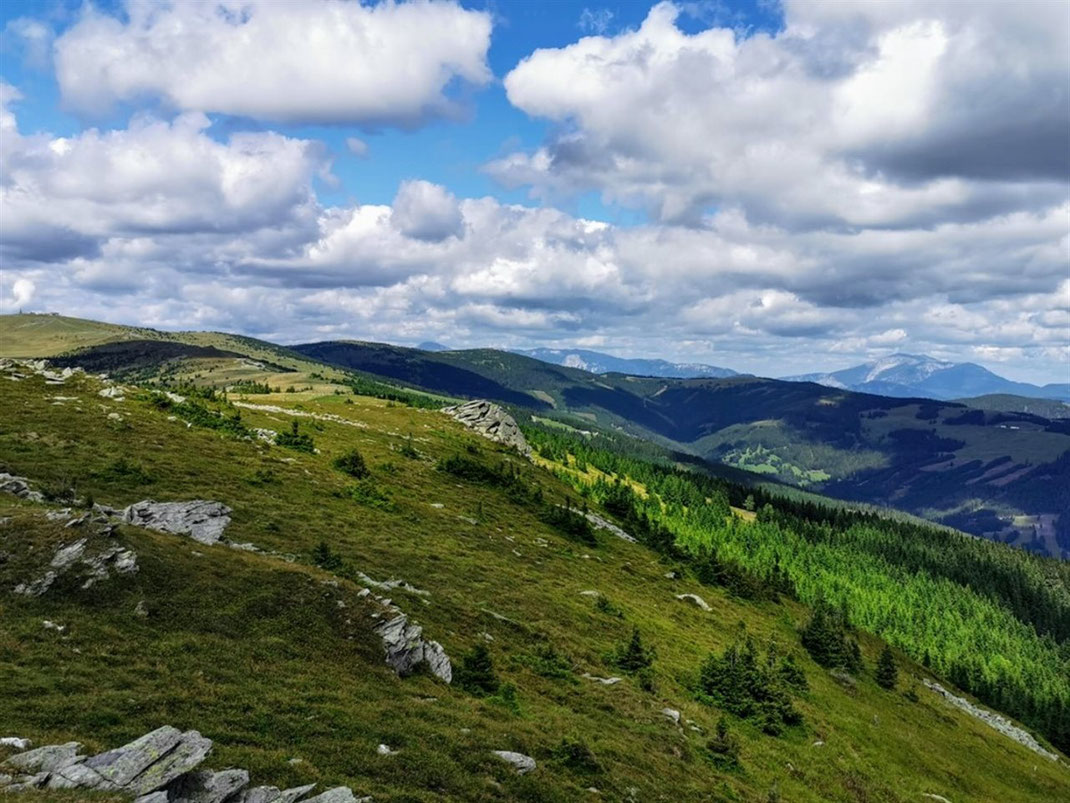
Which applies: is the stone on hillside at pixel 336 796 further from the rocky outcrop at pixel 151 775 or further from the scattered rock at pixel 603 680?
the scattered rock at pixel 603 680

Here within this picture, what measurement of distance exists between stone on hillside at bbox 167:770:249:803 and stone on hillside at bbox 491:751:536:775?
11204 mm

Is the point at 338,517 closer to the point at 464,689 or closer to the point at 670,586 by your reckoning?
the point at 464,689

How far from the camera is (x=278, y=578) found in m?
33.8

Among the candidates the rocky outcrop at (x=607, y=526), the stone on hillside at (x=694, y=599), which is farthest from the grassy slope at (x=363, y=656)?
the rocky outcrop at (x=607, y=526)

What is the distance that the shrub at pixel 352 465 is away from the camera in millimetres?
79875

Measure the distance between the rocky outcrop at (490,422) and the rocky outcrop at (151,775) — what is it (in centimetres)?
14758

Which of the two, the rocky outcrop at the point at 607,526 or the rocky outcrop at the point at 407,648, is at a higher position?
the rocky outcrop at the point at 407,648

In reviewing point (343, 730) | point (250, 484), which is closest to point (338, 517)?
point (250, 484)

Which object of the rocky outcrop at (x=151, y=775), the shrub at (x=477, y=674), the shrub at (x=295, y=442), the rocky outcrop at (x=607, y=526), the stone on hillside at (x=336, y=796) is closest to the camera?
the rocky outcrop at (x=151, y=775)

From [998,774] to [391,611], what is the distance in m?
81.6

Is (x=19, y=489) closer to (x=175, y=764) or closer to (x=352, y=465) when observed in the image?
(x=175, y=764)

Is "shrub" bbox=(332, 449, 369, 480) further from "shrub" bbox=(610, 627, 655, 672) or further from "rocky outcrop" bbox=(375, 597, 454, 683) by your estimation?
"rocky outcrop" bbox=(375, 597, 454, 683)

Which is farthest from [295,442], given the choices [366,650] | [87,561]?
[366,650]

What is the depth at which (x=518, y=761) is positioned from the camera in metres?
26.0
